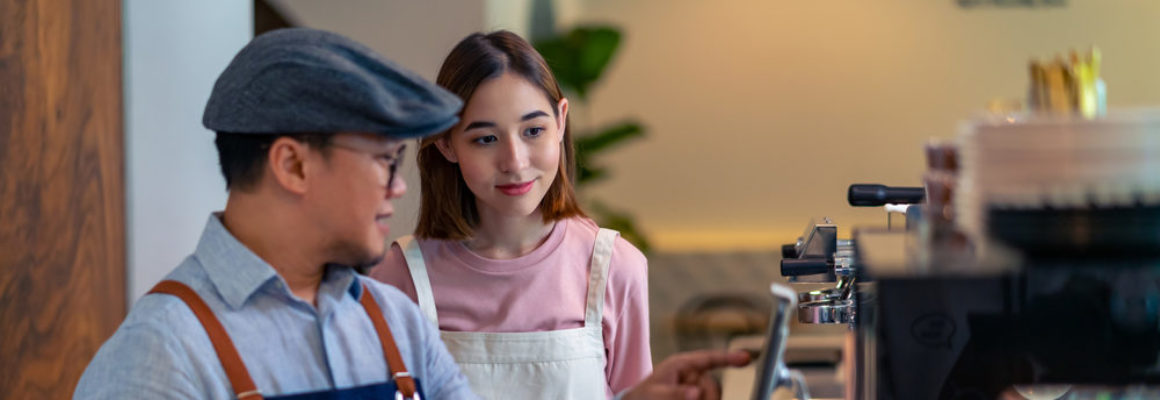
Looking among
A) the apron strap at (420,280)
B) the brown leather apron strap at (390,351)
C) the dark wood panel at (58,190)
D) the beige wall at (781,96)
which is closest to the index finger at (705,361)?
the brown leather apron strap at (390,351)

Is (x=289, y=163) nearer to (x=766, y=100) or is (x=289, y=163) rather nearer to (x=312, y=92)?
(x=312, y=92)

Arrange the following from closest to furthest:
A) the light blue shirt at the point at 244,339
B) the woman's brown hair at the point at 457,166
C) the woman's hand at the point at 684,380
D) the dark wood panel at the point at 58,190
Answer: the light blue shirt at the point at 244,339 → the woman's hand at the point at 684,380 → the dark wood panel at the point at 58,190 → the woman's brown hair at the point at 457,166

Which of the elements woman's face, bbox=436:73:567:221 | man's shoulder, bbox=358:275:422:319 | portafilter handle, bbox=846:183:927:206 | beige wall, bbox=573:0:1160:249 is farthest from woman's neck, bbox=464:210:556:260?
beige wall, bbox=573:0:1160:249

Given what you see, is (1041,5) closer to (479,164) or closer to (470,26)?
(470,26)

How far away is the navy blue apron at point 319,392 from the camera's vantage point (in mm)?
1470

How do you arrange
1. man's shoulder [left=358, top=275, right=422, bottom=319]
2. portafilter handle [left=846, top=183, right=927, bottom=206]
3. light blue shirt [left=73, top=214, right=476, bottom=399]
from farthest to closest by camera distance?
1. portafilter handle [left=846, top=183, right=927, bottom=206]
2. man's shoulder [left=358, top=275, right=422, bottom=319]
3. light blue shirt [left=73, top=214, right=476, bottom=399]

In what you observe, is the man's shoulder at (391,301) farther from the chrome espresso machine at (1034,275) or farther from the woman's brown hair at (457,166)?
the chrome espresso machine at (1034,275)

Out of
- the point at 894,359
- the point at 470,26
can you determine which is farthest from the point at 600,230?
the point at 470,26

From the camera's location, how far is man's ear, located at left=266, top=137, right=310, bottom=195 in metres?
1.50

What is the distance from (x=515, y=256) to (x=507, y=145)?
28 cm

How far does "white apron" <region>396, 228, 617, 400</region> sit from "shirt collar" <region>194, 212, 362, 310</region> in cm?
71

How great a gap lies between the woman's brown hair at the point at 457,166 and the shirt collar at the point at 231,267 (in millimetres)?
721

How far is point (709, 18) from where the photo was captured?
794 cm

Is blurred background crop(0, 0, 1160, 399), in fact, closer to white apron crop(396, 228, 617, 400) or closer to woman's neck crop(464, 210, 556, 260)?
woman's neck crop(464, 210, 556, 260)
